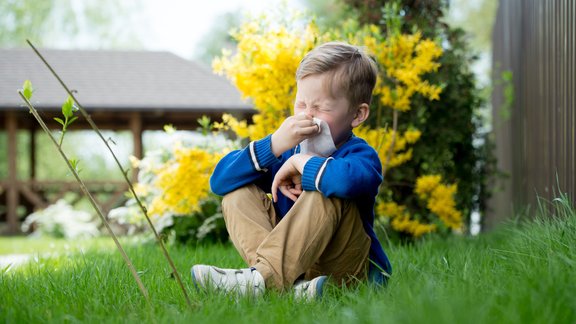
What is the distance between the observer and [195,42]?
3097 cm

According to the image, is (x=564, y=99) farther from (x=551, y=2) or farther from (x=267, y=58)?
(x=267, y=58)

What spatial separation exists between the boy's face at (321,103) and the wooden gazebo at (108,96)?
8857 mm

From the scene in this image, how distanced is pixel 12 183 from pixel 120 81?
9.01ft

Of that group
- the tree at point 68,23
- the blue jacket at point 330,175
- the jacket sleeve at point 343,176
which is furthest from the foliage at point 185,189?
the tree at point 68,23

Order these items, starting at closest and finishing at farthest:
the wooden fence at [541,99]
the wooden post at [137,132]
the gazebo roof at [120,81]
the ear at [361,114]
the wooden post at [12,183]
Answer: the ear at [361,114] < the wooden fence at [541,99] < the wooden post at [12,183] < the gazebo roof at [120,81] < the wooden post at [137,132]

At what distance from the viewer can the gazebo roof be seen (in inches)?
466

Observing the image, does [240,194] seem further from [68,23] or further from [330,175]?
[68,23]

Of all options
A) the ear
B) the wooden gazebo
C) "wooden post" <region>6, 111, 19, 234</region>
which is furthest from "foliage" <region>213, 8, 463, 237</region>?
"wooden post" <region>6, 111, 19, 234</region>

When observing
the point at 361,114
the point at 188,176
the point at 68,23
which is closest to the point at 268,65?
the point at 188,176

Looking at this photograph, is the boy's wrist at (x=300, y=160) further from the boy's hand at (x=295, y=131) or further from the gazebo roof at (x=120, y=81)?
the gazebo roof at (x=120, y=81)

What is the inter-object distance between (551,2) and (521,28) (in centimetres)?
170

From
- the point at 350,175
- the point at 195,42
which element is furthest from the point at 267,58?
the point at 195,42

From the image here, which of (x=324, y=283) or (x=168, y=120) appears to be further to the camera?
(x=168, y=120)

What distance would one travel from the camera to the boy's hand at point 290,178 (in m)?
2.29
